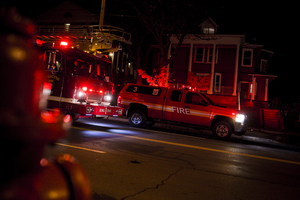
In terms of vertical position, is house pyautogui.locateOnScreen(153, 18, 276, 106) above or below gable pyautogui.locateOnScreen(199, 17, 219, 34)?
below

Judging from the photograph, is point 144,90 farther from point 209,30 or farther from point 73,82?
point 209,30

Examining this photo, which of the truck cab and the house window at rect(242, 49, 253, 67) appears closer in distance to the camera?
the truck cab

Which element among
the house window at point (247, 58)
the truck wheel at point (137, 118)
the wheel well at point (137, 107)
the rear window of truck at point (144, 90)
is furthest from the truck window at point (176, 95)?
the house window at point (247, 58)

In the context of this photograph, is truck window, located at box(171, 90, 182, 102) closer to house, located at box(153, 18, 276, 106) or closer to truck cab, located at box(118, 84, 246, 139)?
truck cab, located at box(118, 84, 246, 139)

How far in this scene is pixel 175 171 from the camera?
5379 mm

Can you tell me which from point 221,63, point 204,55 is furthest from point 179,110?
point 221,63

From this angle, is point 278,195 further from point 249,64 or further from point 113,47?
point 249,64

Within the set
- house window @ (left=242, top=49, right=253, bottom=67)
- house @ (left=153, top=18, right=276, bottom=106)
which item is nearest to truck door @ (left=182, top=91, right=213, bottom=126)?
house @ (left=153, top=18, right=276, bottom=106)

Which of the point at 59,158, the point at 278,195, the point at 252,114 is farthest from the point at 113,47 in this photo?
the point at 252,114

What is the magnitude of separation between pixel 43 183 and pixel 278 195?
4366 mm

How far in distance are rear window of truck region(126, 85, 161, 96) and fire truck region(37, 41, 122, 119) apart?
3.47 meters

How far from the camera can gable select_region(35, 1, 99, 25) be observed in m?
29.4

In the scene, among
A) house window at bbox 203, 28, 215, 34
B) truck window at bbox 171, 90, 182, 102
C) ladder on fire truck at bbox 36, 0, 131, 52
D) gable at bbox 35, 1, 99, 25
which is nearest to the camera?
ladder on fire truck at bbox 36, 0, 131, 52

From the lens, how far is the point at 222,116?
11398 mm
